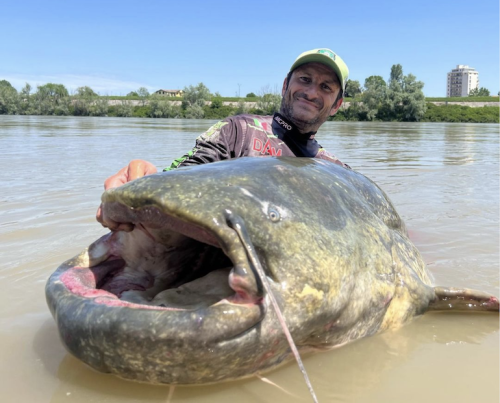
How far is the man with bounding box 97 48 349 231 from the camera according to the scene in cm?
324

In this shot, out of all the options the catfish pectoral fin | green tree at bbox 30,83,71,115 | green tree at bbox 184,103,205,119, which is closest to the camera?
the catfish pectoral fin

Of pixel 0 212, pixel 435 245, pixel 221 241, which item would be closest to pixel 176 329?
pixel 221 241

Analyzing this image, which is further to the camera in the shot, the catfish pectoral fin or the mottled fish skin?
the catfish pectoral fin

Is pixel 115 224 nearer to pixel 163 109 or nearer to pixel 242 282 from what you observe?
pixel 242 282

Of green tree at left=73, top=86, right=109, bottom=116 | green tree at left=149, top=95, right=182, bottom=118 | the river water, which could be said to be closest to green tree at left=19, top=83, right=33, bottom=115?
green tree at left=73, top=86, right=109, bottom=116

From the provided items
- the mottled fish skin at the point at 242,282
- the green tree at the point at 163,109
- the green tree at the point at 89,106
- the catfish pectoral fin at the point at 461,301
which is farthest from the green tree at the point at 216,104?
the mottled fish skin at the point at 242,282

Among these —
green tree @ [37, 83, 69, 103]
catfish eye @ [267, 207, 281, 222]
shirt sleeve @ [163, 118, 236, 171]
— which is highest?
green tree @ [37, 83, 69, 103]

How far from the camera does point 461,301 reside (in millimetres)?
2418

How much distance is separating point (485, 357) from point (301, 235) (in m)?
1.05

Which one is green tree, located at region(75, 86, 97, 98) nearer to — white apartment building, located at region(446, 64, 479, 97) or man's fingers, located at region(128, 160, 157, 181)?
man's fingers, located at region(128, 160, 157, 181)

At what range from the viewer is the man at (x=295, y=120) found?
128 inches

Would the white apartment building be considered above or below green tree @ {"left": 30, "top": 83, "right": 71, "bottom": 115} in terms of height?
above

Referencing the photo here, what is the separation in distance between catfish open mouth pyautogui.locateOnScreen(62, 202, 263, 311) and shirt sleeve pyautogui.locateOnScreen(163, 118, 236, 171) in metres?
1.00

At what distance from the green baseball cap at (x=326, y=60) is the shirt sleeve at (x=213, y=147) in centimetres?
77
